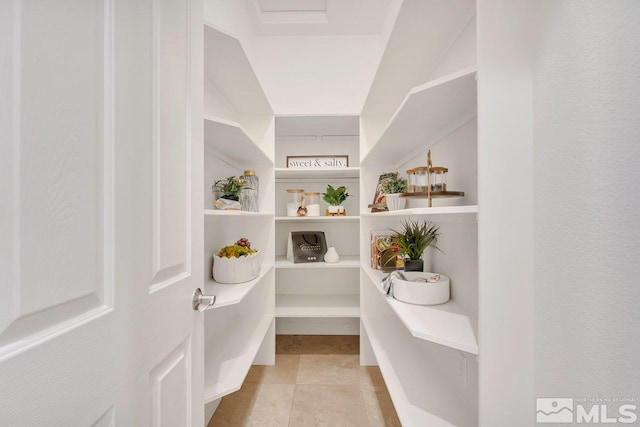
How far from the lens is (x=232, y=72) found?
1.54 meters

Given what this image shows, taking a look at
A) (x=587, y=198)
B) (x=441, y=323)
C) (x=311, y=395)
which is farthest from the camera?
(x=311, y=395)

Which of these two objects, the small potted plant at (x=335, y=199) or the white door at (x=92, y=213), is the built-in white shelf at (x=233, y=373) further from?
the small potted plant at (x=335, y=199)

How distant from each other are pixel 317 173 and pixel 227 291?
1.32m

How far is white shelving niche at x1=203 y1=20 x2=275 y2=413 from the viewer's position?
1309mm

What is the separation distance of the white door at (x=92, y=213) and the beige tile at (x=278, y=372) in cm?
131

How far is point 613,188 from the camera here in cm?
60

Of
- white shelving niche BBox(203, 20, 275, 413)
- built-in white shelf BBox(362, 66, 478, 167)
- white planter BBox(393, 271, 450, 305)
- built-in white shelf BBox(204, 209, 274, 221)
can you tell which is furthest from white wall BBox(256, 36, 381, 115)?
white planter BBox(393, 271, 450, 305)

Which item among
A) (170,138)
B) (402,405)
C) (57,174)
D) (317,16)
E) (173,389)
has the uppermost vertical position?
(317,16)

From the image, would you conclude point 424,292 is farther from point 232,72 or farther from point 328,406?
point 232,72

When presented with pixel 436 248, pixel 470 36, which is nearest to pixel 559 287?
pixel 436 248

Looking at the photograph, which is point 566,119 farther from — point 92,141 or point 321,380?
point 321,380

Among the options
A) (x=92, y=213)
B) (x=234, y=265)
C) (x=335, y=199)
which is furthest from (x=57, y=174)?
(x=335, y=199)

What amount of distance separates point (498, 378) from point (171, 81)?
1.22m

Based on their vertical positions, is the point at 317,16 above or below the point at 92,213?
above
